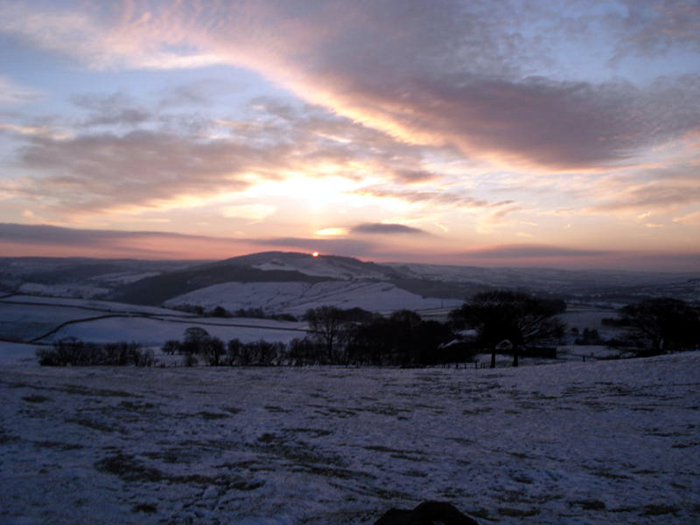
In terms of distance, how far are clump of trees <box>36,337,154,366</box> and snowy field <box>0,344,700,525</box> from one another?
27869 mm

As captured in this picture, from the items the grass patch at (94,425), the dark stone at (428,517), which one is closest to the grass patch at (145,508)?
the dark stone at (428,517)

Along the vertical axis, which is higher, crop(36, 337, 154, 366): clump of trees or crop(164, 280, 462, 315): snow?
crop(36, 337, 154, 366): clump of trees

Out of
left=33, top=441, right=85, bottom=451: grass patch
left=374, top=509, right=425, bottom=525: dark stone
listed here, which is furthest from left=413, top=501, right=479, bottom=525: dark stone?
left=33, top=441, right=85, bottom=451: grass patch

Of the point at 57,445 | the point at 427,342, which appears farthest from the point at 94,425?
the point at 427,342

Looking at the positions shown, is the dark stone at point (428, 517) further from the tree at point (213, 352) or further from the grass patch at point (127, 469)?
the tree at point (213, 352)

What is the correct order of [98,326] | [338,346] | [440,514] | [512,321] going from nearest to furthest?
[440,514] < [512,321] < [338,346] < [98,326]

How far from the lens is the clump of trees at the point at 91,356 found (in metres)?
48.5

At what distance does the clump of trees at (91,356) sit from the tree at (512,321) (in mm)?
39496

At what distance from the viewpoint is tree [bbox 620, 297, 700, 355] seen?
5531cm

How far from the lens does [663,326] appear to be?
56688mm

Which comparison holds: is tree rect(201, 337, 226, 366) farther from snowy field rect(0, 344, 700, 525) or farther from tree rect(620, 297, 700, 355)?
tree rect(620, 297, 700, 355)

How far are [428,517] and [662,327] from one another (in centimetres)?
6391

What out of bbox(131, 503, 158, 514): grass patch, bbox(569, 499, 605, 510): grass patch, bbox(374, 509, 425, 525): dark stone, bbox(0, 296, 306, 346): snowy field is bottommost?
bbox(0, 296, 306, 346): snowy field

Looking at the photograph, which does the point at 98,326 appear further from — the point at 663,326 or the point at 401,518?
the point at 663,326
